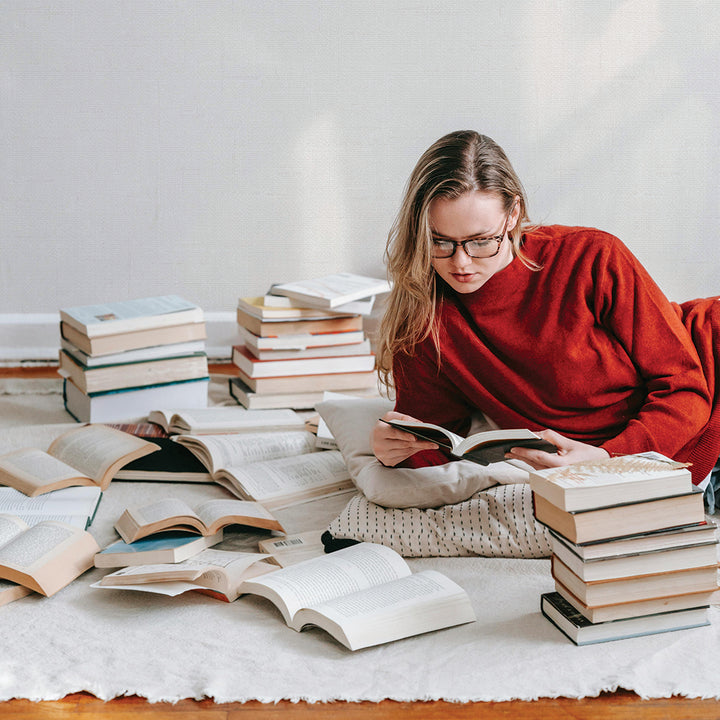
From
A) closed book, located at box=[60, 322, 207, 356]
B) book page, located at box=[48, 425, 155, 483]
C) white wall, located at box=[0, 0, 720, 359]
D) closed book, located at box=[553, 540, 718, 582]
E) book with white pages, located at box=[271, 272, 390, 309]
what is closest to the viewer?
closed book, located at box=[553, 540, 718, 582]

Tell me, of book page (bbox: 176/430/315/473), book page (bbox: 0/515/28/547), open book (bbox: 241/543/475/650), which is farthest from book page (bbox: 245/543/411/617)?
book page (bbox: 176/430/315/473)

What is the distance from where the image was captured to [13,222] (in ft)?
11.0

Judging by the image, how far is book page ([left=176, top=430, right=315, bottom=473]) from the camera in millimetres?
2205

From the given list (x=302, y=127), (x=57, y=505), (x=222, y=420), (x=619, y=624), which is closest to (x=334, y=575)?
(x=619, y=624)

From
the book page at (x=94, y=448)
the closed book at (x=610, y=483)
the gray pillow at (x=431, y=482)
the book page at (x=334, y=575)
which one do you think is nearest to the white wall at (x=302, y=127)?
the book page at (x=94, y=448)

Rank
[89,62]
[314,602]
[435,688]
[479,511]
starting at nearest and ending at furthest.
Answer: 1. [435,688]
2. [314,602]
3. [479,511]
4. [89,62]

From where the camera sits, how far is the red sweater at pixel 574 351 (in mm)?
1721

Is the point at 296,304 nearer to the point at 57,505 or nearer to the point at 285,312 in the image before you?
the point at 285,312

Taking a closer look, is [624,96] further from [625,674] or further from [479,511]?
[625,674]

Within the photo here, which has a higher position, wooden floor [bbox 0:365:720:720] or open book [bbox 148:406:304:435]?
wooden floor [bbox 0:365:720:720]

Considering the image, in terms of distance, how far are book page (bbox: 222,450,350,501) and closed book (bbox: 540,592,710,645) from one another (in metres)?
0.81

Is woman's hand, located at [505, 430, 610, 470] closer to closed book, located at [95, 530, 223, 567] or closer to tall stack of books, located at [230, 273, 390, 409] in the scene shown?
closed book, located at [95, 530, 223, 567]

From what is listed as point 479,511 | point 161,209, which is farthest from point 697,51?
point 479,511

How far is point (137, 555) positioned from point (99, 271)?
201cm
